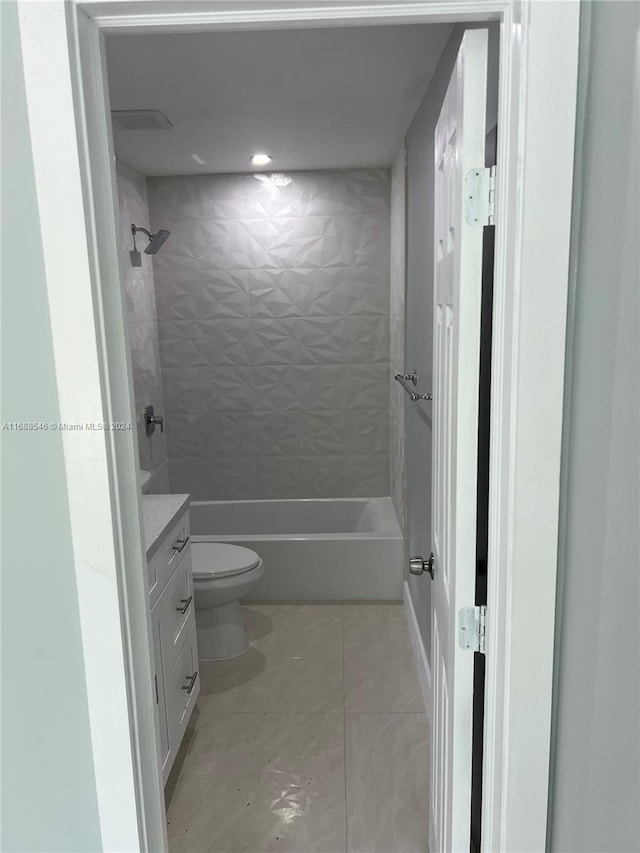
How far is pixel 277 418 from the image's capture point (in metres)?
4.36

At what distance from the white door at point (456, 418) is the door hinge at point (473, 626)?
0.05ft

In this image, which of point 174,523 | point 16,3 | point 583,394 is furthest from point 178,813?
point 16,3

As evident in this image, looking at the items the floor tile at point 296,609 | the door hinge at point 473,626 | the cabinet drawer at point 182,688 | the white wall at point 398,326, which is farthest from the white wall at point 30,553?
the white wall at point 398,326

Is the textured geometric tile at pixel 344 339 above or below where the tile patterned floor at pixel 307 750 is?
above

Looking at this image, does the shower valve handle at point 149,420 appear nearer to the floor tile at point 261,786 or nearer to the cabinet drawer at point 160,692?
the floor tile at point 261,786

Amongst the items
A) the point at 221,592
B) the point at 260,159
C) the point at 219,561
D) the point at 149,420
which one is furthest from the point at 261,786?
the point at 260,159

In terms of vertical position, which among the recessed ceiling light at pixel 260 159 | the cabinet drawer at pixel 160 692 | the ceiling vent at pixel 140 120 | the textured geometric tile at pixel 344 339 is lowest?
the cabinet drawer at pixel 160 692

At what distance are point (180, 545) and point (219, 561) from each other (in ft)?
2.17

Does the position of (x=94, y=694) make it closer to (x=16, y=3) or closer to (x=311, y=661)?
(x=16, y=3)

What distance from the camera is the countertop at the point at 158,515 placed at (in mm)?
2004

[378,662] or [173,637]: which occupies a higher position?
[173,637]

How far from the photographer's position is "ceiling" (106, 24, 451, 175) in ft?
6.84

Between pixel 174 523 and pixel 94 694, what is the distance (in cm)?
115

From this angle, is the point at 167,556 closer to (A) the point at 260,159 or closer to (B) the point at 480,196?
(B) the point at 480,196
